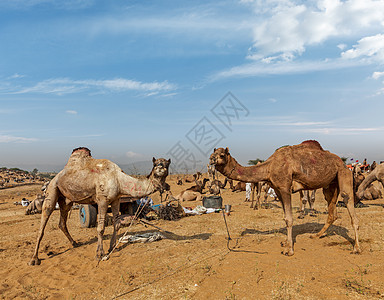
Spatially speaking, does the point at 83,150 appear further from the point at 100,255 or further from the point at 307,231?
the point at 307,231

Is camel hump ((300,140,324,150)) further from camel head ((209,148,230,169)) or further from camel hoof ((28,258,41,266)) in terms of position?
camel hoof ((28,258,41,266))

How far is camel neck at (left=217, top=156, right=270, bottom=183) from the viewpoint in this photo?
7.04 meters

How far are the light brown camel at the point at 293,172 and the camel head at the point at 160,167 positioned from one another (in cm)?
125

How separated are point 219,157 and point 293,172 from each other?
1999mm

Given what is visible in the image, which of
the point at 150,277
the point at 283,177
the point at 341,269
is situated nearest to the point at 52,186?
the point at 150,277

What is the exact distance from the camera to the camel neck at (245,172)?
277 inches

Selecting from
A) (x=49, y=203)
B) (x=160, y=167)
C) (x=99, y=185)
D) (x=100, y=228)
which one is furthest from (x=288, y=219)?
(x=49, y=203)

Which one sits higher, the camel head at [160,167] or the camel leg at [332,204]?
the camel head at [160,167]

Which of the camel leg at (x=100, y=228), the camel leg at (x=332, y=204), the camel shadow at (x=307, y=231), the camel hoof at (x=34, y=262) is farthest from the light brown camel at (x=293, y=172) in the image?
the camel hoof at (x=34, y=262)

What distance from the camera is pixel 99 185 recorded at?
6949mm

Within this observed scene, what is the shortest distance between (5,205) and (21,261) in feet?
54.0

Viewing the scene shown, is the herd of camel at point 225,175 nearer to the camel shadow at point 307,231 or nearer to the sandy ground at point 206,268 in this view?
the sandy ground at point 206,268

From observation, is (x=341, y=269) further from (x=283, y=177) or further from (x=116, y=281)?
(x=116, y=281)

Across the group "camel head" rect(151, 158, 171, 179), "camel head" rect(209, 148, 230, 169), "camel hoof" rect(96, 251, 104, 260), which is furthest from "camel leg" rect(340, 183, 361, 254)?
"camel hoof" rect(96, 251, 104, 260)
